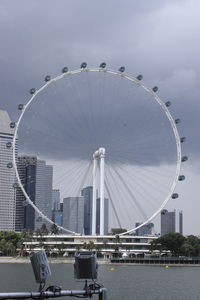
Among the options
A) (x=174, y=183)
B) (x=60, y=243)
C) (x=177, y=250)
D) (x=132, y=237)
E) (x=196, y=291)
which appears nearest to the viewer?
(x=196, y=291)

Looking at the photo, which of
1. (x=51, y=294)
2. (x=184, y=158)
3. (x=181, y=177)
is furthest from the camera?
(x=181, y=177)

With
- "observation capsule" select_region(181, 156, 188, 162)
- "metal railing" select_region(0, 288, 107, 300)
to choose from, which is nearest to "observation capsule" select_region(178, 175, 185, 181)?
"observation capsule" select_region(181, 156, 188, 162)

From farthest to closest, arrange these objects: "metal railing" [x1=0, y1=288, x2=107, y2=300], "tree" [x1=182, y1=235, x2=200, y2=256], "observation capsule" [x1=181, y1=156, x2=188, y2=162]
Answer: "tree" [x1=182, y1=235, x2=200, y2=256], "observation capsule" [x1=181, y1=156, x2=188, y2=162], "metal railing" [x1=0, y1=288, x2=107, y2=300]

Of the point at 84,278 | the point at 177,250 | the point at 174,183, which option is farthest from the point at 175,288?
the point at 177,250

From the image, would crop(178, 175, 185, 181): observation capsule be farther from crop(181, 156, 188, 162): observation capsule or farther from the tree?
the tree

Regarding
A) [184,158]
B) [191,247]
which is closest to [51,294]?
[184,158]

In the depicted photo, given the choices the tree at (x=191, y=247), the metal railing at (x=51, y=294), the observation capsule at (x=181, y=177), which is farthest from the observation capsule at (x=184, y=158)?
the metal railing at (x=51, y=294)

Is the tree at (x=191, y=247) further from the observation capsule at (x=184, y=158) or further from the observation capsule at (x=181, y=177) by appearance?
the observation capsule at (x=184, y=158)

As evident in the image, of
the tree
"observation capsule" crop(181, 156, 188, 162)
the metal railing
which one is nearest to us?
the metal railing

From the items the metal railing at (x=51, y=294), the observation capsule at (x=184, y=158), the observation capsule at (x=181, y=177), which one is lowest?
the metal railing at (x=51, y=294)

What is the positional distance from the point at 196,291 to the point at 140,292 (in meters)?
7.46

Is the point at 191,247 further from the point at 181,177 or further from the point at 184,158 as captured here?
the point at 184,158

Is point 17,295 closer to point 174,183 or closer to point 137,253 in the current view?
point 174,183

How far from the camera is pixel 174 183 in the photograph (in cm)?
8694
